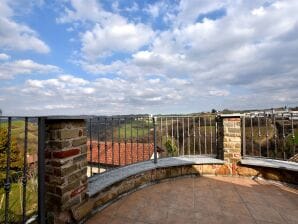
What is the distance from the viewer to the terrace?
2236 millimetres

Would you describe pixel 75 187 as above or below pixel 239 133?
below

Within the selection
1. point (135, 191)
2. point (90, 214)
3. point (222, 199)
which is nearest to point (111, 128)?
point (135, 191)

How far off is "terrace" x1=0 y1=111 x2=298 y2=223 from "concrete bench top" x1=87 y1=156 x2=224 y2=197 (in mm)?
13

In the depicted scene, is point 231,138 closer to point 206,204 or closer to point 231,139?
point 231,139

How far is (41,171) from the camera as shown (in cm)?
223

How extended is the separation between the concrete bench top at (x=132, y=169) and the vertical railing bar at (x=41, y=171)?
57cm

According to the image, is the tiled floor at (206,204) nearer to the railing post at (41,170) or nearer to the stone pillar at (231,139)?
the stone pillar at (231,139)

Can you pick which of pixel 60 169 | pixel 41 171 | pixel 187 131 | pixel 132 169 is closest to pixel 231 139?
pixel 132 169

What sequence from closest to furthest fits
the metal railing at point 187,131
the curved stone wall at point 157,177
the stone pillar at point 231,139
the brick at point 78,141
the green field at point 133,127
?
the brick at point 78,141
the curved stone wall at point 157,177
the green field at point 133,127
the stone pillar at point 231,139
the metal railing at point 187,131

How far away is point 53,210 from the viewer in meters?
2.28

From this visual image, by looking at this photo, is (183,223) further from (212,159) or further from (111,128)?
(212,159)

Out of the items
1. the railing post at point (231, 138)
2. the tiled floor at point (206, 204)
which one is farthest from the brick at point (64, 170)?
the railing post at point (231, 138)

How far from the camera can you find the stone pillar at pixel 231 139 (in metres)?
4.52

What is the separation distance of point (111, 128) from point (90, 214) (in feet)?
4.53
